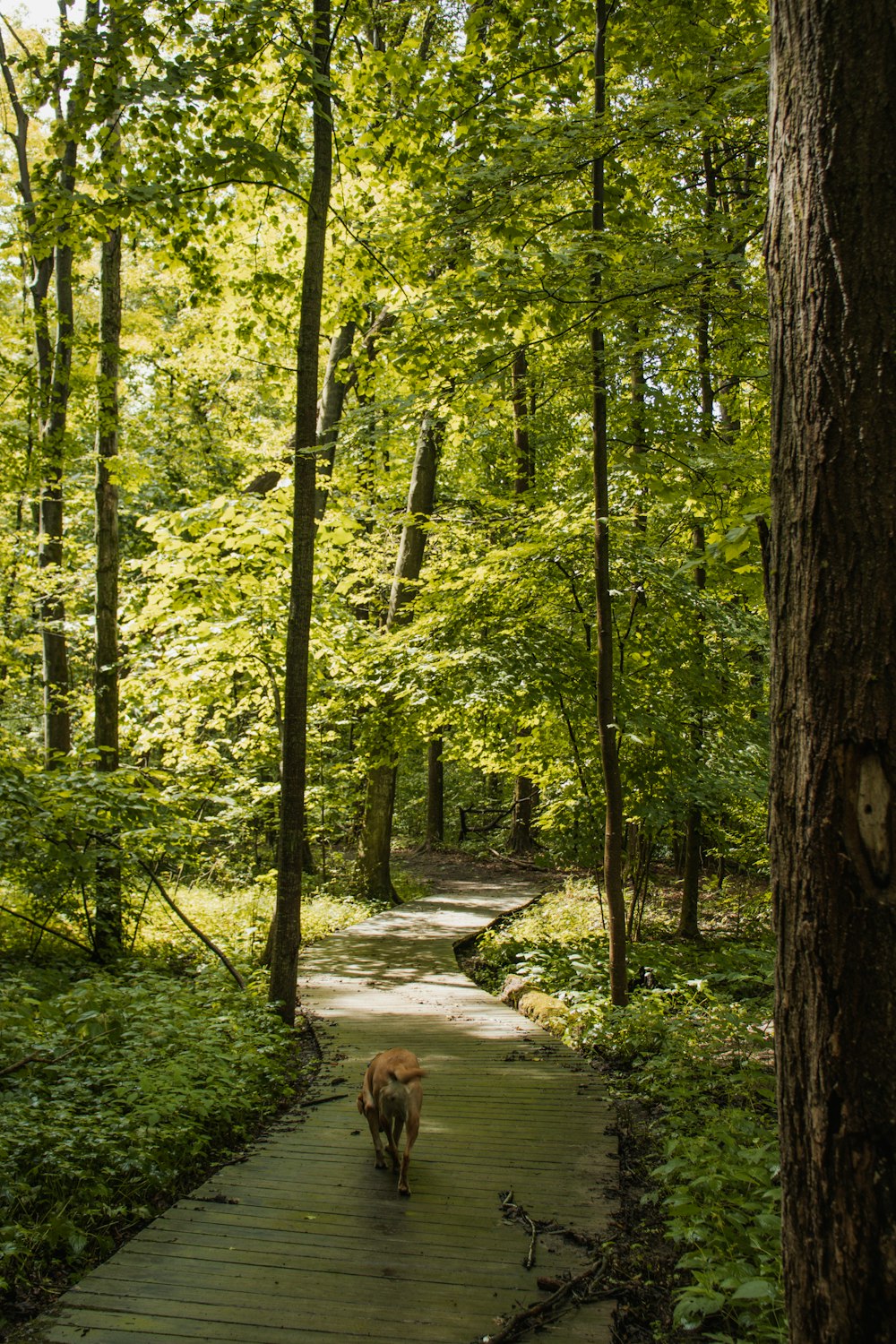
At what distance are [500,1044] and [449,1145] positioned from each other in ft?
7.13

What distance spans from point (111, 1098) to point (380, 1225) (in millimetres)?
1955

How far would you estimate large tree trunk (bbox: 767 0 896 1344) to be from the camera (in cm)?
188

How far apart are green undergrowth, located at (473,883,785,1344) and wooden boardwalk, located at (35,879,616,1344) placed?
387mm

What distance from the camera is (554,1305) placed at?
345 centimetres

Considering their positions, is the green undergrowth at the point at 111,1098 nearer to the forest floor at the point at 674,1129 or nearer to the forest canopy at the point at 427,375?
the forest floor at the point at 674,1129

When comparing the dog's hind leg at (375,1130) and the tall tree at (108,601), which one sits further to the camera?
the tall tree at (108,601)

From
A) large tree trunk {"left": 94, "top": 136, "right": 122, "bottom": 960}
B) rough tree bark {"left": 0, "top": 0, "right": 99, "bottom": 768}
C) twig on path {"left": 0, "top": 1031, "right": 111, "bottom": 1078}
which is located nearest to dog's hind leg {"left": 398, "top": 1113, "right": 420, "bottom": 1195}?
twig on path {"left": 0, "top": 1031, "right": 111, "bottom": 1078}

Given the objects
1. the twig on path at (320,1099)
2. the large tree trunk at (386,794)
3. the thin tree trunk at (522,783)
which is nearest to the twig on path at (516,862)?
the thin tree trunk at (522,783)

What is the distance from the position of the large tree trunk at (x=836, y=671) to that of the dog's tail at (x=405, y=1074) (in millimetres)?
2906

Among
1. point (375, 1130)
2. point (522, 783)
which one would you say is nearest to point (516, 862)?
point (522, 783)

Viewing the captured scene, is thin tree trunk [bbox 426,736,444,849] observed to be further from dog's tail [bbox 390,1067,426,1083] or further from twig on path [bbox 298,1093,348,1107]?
dog's tail [bbox 390,1067,426,1083]

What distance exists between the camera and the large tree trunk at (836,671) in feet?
6.17

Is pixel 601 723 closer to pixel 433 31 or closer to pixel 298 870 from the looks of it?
pixel 298 870

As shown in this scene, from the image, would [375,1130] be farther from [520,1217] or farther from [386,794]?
[386,794]
